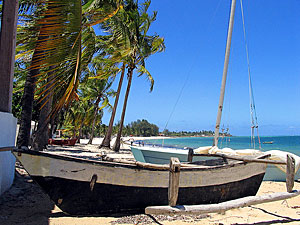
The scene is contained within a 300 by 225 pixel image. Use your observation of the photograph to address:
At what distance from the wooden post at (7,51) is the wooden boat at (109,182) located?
5.53 feet

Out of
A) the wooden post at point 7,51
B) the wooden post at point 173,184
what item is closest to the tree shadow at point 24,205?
the wooden post at point 7,51

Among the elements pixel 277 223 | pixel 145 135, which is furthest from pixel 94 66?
pixel 145 135

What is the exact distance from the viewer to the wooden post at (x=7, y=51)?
5141 mm

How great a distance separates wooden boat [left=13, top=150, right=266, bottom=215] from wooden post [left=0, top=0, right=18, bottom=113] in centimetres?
169

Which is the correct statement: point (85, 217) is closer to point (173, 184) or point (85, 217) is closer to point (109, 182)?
point (109, 182)

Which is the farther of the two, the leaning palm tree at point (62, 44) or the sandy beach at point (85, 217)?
the sandy beach at point (85, 217)

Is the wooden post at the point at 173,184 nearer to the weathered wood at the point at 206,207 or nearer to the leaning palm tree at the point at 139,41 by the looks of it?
the weathered wood at the point at 206,207

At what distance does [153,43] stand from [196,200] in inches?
611

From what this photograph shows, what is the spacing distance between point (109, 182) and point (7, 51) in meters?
3.36

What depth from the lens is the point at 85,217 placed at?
4.63m

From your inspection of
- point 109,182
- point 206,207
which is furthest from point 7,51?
point 206,207

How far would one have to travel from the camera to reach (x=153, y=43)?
1919 centimetres

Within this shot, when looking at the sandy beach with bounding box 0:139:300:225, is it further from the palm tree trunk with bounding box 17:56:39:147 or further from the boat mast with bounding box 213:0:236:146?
the boat mast with bounding box 213:0:236:146

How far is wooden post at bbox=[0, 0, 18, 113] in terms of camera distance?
5.14m
